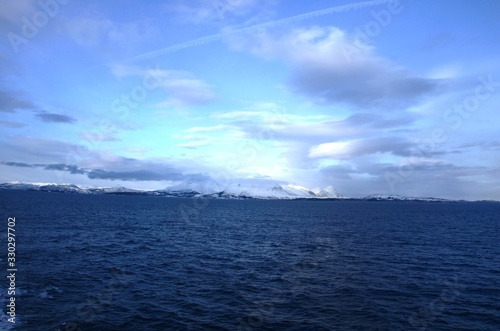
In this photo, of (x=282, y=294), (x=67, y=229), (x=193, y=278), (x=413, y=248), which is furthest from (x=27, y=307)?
(x=413, y=248)

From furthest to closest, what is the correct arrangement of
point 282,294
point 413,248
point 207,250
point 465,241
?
point 465,241 < point 413,248 < point 207,250 < point 282,294

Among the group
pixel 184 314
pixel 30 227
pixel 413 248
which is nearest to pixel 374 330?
pixel 184 314

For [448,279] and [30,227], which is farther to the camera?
[30,227]

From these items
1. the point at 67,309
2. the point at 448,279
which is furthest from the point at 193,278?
the point at 448,279

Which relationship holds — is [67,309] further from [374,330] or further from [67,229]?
[67,229]

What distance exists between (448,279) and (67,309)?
5176cm

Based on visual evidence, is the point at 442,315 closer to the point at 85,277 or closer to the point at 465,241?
the point at 85,277

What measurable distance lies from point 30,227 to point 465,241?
400 ft

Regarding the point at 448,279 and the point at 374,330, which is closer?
the point at 374,330

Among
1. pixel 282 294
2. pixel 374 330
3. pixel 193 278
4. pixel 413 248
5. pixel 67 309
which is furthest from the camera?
pixel 413 248

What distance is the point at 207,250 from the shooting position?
219 feet

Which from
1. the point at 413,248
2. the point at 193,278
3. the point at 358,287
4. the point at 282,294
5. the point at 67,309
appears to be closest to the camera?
the point at 67,309

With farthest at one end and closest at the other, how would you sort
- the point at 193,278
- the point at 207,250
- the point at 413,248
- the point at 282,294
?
the point at 413,248
the point at 207,250
the point at 193,278
the point at 282,294

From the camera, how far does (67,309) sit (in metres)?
33.1
